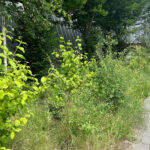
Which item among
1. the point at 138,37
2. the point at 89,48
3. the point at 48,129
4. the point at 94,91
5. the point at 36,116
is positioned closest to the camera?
the point at 48,129

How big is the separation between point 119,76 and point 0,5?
304 centimetres

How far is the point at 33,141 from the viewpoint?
1.85 meters

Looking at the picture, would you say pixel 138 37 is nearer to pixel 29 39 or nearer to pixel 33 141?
pixel 29 39

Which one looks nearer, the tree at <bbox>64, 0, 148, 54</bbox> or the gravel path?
the gravel path

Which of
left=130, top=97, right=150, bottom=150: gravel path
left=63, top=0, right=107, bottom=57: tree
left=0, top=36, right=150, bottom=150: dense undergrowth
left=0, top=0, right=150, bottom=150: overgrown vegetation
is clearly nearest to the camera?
left=0, top=0, right=150, bottom=150: overgrown vegetation

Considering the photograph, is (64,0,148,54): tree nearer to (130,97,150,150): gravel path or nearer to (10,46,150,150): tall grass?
(10,46,150,150): tall grass

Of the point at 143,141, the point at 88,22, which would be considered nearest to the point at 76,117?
the point at 143,141

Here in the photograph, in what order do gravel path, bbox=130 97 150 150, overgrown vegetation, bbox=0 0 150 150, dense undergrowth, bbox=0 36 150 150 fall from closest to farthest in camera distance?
overgrown vegetation, bbox=0 0 150 150 → dense undergrowth, bbox=0 36 150 150 → gravel path, bbox=130 97 150 150

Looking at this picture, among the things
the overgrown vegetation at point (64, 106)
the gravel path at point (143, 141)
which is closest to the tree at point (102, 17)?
the overgrown vegetation at point (64, 106)

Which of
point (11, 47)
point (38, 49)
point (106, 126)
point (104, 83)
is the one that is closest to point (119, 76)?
point (104, 83)

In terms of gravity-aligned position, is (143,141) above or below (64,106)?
below

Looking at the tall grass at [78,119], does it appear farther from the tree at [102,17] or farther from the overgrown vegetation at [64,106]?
the tree at [102,17]

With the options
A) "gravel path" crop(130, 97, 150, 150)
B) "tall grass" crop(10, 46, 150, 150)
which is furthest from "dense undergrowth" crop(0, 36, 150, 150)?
"gravel path" crop(130, 97, 150, 150)

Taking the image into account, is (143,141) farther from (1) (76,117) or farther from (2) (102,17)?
(2) (102,17)
